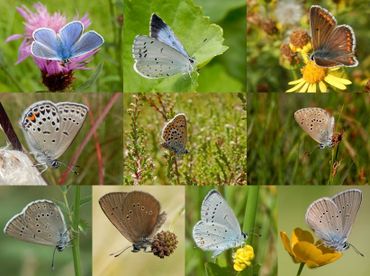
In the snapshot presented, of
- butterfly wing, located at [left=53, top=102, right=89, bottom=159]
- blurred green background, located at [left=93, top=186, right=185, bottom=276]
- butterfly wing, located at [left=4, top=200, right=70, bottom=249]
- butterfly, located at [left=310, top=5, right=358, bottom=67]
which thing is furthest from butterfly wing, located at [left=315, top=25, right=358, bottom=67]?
butterfly wing, located at [left=4, top=200, right=70, bottom=249]

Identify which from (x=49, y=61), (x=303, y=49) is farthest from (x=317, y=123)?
(x=49, y=61)

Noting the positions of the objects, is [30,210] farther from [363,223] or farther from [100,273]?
[363,223]

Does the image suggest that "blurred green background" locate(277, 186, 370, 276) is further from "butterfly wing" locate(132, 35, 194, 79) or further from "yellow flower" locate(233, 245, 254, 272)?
"butterfly wing" locate(132, 35, 194, 79)

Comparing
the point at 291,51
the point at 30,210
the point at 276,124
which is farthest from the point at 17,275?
the point at 291,51

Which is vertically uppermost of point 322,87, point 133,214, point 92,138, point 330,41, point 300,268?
point 330,41

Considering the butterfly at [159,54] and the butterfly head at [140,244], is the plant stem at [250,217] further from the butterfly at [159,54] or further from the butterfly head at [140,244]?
the butterfly at [159,54]

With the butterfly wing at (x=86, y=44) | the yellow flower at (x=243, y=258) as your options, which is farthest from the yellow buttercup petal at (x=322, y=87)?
the butterfly wing at (x=86, y=44)

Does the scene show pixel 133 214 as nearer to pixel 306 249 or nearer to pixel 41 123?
pixel 41 123
